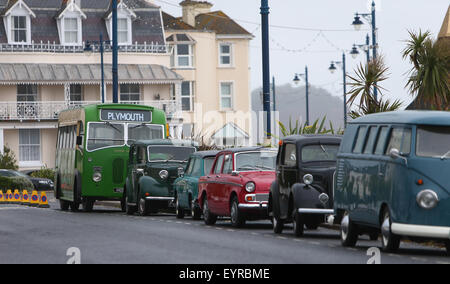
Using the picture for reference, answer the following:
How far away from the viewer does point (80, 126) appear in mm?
34188


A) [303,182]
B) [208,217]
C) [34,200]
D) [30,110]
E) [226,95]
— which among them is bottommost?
[34,200]

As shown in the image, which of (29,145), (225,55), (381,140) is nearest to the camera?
(381,140)

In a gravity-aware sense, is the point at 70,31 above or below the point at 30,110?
above

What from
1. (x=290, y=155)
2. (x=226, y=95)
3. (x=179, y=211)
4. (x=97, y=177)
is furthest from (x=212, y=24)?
(x=290, y=155)

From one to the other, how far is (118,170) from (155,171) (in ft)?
11.1

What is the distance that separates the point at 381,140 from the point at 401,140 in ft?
2.44

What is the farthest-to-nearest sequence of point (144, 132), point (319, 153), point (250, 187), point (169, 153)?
point (144, 132)
point (169, 153)
point (250, 187)
point (319, 153)

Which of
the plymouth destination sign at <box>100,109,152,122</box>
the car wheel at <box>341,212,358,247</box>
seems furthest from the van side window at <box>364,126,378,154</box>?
the plymouth destination sign at <box>100,109,152,122</box>

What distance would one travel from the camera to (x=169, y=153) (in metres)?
31.7

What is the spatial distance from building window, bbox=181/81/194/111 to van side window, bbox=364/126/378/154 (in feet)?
195

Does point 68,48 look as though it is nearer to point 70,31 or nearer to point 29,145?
point 70,31

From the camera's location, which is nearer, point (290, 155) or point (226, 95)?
point (290, 155)

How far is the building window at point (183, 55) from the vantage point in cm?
7738
